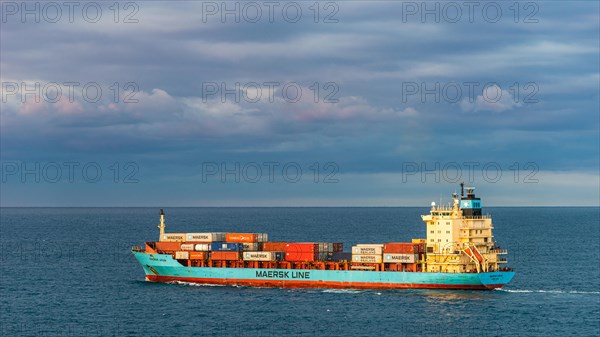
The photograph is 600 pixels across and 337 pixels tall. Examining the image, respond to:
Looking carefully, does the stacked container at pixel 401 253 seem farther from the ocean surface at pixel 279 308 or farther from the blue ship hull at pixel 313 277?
the ocean surface at pixel 279 308

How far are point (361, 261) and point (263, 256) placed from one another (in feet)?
39.8

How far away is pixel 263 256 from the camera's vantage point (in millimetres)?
97375

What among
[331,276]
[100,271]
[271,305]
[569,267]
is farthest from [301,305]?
[569,267]

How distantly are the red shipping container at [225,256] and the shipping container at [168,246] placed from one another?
5.99m

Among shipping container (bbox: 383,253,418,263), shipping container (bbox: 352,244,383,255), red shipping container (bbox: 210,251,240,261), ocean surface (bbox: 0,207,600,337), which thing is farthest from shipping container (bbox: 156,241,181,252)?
shipping container (bbox: 383,253,418,263)

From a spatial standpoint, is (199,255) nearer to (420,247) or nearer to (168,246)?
(168,246)

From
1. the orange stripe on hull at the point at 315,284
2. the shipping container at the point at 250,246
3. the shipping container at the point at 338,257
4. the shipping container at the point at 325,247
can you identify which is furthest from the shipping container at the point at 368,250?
the shipping container at the point at 250,246

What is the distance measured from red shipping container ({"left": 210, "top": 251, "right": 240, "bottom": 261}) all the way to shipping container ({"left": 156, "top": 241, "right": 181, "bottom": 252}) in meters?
5.99

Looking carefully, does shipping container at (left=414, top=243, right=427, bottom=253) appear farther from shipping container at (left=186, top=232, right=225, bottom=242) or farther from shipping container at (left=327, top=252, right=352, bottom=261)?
shipping container at (left=186, top=232, right=225, bottom=242)

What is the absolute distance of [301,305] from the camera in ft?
275

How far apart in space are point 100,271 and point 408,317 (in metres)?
55.7

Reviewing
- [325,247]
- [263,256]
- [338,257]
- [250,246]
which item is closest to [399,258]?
[338,257]

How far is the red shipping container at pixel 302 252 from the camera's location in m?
96.5

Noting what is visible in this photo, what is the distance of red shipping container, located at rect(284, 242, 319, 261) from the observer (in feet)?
317
